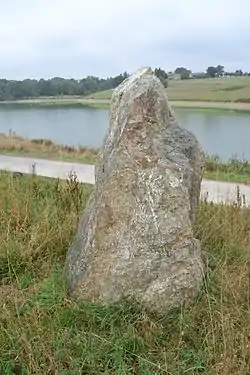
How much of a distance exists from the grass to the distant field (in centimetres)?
3125

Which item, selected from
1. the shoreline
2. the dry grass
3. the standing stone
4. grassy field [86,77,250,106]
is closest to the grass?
the standing stone

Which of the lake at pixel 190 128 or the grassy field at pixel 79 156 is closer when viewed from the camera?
the grassy field at pixel 79 156

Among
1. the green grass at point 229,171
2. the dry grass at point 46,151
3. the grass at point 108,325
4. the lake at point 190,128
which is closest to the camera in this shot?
the grass at point 108,325

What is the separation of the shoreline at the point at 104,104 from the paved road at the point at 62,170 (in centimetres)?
1821

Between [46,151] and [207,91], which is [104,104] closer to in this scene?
[207,91]

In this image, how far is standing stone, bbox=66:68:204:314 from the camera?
3.12m

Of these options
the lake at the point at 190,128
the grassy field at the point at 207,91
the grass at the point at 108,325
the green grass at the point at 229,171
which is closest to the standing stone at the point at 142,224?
the grass at the point at 108,325

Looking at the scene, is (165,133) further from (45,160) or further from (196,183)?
(45,160)

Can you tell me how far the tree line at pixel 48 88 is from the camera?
40169mm

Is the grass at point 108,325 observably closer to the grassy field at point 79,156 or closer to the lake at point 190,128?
the grassy field at point 79,156

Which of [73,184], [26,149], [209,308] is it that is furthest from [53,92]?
[209,308]

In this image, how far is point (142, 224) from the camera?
3.19 meters

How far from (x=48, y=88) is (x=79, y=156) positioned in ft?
102

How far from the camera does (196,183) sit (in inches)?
144
